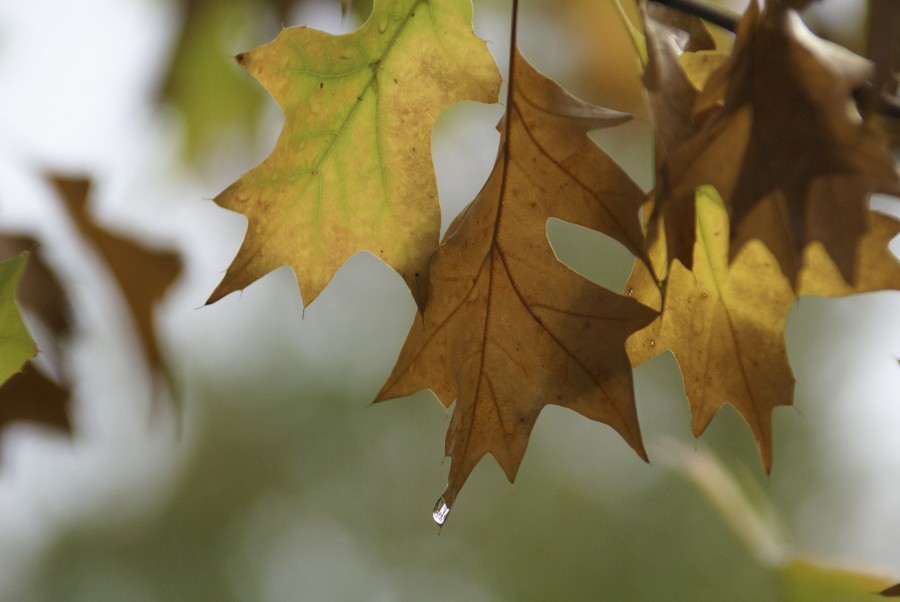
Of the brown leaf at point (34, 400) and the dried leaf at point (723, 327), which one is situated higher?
the dried leaf at point (723, 327)

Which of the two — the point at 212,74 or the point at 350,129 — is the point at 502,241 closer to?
the point at 350,129

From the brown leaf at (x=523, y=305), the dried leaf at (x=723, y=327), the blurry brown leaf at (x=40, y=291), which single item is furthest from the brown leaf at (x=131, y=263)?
the dried leaf at (x=723, y=327)

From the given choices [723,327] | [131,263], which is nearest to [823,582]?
[723,327]

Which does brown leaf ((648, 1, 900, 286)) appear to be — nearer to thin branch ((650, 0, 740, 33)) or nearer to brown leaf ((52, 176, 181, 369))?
thin branch ((650, 0, 740, 33))

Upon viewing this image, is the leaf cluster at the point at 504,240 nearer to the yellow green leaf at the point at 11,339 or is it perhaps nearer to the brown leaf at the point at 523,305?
the brown leaf at the point at 523,305

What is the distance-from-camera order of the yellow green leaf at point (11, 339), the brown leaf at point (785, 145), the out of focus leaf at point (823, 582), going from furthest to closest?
the out of focus leaf at point (823, 582) → the yellow green leaf at point (11, 339) → the brown leaf at point (785, 145)

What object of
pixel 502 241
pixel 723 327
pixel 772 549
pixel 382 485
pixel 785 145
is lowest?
pixel 382 485
